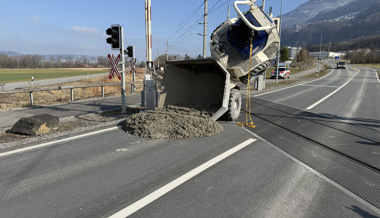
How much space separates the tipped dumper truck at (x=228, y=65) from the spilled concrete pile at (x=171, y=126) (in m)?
1.39

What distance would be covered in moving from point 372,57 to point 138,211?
462ft

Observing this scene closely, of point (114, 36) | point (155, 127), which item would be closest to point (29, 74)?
point (114, 36)

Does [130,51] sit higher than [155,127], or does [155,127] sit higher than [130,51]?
[130,51]

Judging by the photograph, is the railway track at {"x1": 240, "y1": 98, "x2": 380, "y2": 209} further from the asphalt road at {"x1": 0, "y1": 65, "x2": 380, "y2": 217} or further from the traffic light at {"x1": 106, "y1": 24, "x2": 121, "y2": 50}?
the traffic light at {"x1": 106, "y1": 24, "x2": 121, "y2": 50}

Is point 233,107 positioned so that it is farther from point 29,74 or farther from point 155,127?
point 29,74

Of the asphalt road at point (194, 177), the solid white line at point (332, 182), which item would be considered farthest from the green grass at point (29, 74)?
the solid white line at point (332, 182)

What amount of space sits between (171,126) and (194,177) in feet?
8.65

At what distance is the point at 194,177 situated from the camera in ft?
12.9

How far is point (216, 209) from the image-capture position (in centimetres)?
304

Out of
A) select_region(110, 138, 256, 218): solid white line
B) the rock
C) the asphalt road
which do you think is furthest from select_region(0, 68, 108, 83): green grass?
select_region(110, 138, 256, 218): solid white line

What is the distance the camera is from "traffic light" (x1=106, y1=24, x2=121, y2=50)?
29.3 feet

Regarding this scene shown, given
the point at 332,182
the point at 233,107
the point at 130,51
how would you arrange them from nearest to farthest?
the point at 332,182 < the point at 233,107 < the point at 130,51

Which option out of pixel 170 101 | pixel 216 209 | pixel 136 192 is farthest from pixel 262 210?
pixel 170 101

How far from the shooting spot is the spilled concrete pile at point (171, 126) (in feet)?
20.3
